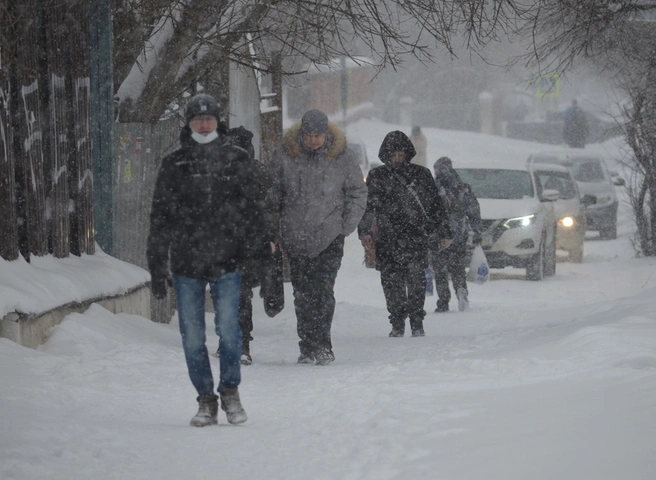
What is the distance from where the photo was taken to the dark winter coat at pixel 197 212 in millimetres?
5309

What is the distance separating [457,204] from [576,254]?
763cm

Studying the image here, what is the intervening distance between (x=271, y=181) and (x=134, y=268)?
203cm

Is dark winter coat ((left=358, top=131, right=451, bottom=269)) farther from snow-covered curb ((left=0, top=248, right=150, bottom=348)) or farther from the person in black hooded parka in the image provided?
snow-covered curb ((left=0, top=248, right=150, bottom=348))

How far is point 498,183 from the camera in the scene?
54.0ft

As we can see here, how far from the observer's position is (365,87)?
60375mm

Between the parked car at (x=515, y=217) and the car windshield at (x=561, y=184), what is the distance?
8.14 feet

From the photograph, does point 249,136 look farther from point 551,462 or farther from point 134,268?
point 551,462

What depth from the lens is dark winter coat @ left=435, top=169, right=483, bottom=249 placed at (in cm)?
1220

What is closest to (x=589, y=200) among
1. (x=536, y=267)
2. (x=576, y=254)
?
(x=576, y=254)

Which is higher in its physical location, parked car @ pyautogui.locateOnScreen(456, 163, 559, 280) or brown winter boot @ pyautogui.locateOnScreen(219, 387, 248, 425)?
parked car @ pyautogui.locateOnScreen(456, 163, 559, 280)

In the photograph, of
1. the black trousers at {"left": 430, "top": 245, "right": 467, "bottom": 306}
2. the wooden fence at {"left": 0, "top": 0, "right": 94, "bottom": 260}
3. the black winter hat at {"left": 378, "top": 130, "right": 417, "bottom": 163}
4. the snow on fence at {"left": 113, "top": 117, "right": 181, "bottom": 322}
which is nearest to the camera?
the wooden fence at {"left": 0, "top": 0, "right": 94, "bottom": 260}

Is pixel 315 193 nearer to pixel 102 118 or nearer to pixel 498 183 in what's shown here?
pixel 102 118

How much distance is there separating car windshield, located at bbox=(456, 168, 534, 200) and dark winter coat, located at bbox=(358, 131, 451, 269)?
6.78 m

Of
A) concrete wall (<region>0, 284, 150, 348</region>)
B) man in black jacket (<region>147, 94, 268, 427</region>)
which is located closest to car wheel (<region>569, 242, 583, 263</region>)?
concrete wall (<region>0, 284, 150, 348</region>)
